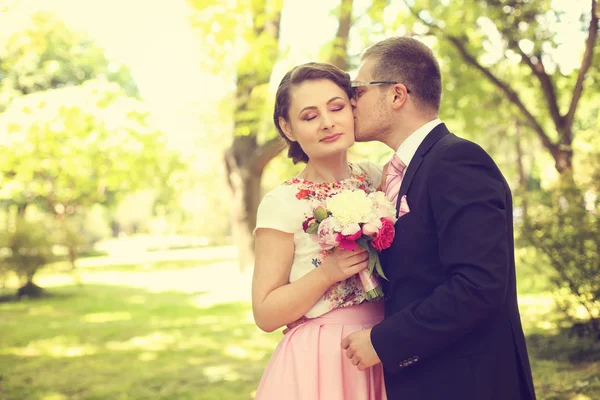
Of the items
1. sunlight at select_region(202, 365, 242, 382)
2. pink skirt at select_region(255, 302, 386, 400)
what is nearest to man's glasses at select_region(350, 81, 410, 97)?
pink skirt at select_region(255, 302, 386, 400)

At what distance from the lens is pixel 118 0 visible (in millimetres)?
11727

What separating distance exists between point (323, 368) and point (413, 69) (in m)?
1.41

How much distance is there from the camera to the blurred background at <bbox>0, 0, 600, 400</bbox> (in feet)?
22.3

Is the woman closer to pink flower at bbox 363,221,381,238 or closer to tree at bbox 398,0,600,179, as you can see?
pink flower at bbox 363,221,381,238

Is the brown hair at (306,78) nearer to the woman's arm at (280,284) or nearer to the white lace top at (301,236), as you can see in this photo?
the white lace top at (301,236)

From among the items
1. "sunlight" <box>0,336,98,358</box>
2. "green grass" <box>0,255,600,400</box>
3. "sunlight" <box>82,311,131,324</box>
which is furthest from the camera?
"sunlight" <box>82,311,131,324</box>

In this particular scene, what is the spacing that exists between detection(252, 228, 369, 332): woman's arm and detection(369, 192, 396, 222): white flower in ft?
1.13

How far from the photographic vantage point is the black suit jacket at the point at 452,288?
2.12 meters

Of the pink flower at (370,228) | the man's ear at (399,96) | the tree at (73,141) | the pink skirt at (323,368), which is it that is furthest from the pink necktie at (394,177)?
the tree at (73,141)

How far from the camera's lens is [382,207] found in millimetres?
2305

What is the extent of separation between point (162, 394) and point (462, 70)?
8521 millimetres

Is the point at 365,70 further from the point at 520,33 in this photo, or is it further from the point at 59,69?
the point at 59,69

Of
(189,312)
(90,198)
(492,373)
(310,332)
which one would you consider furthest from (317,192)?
(90,198)

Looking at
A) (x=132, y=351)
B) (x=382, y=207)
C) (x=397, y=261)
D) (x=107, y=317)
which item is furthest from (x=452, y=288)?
(x=107, y=317)
